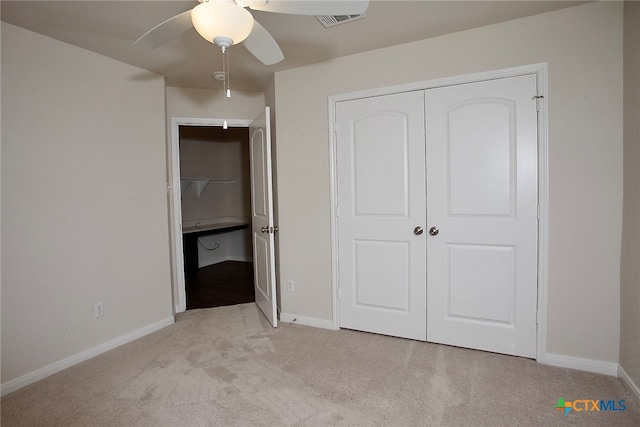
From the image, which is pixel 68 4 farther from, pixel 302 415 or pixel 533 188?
pixel 533 188

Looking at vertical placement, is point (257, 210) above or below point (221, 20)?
below

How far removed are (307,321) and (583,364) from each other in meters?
2.05

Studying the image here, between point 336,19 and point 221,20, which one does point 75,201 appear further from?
point 336,19

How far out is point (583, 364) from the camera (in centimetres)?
219

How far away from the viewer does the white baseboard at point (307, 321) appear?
2.98 m

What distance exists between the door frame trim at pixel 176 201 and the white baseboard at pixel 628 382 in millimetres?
3605

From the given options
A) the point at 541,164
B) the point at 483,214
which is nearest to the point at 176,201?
the point at 483,214

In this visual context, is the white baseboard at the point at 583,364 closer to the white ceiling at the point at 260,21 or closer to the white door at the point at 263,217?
the white door at the point at 263,217

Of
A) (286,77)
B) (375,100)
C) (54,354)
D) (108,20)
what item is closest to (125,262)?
(54,354)

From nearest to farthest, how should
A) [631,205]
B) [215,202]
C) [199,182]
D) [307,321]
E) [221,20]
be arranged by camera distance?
[221,20]
[631,205]
[307,321]
[199,182]
[215,202]

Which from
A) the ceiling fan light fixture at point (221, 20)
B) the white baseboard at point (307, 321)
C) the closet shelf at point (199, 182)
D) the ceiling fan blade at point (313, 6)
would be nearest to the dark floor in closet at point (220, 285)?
the white baseboard at point (307, 321)

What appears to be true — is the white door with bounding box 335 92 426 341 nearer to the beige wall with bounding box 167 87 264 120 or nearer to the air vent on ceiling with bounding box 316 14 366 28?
the air vent on ceiling with bounding box 316 14 366 28

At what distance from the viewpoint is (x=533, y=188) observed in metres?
2.27

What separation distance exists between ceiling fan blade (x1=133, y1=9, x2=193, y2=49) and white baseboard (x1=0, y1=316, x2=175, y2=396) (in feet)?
7.29
